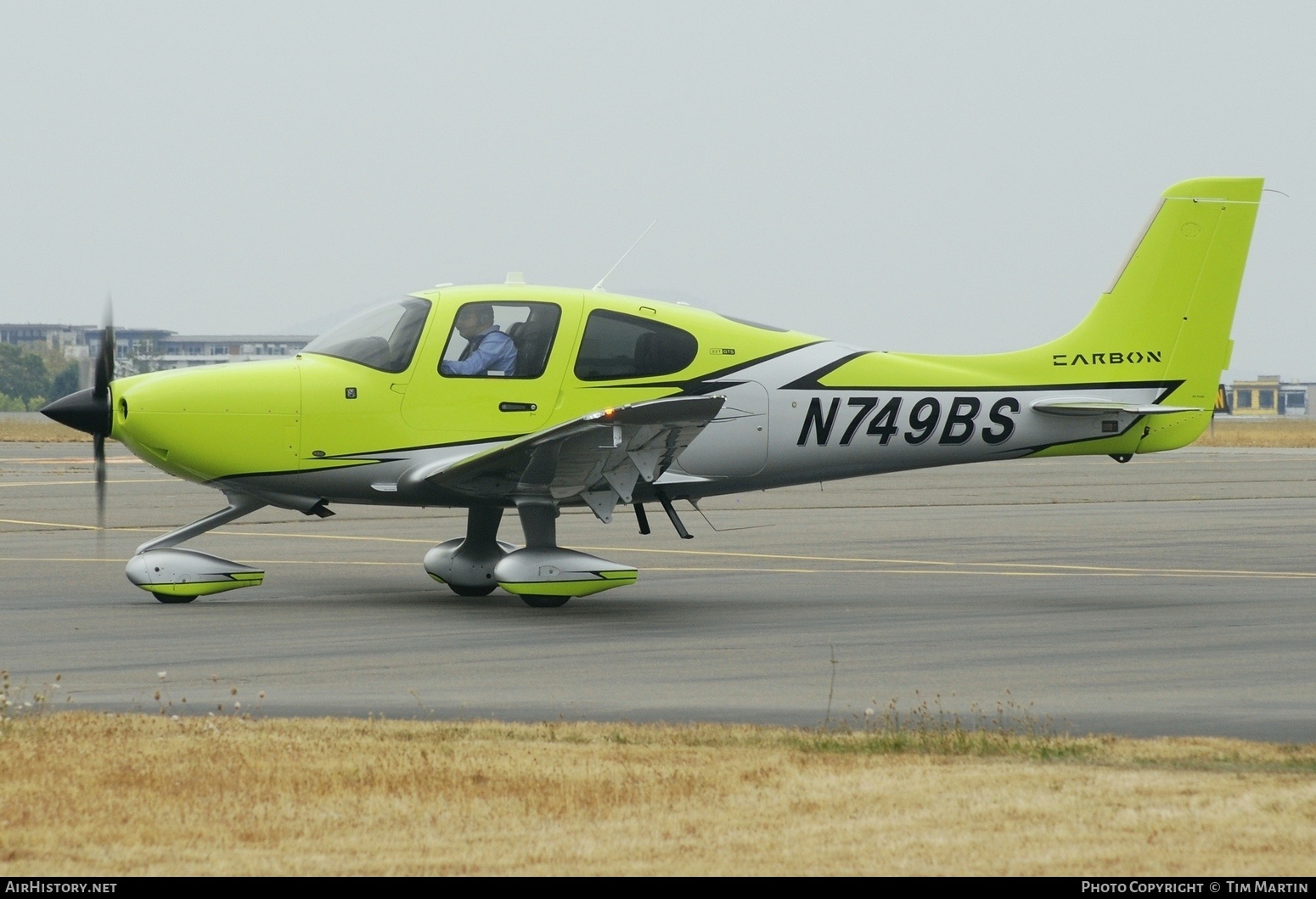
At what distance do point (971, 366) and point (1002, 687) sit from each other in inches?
235

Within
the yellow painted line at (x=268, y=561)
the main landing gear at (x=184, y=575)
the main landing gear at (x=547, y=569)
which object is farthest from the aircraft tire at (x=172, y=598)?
the yellow painted line at (x=268, y=561)

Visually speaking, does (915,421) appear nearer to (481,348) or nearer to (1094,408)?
(1094,408)

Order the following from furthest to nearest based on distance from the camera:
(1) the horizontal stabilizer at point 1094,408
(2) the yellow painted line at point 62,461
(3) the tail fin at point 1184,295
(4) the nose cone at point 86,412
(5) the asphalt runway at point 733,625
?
(2) the yellow painted line at point 62,461, (3) the tail fin at point 1184,295, (1) the horizontal stabilizer at point 1094,408, (4) the nose cone at point 86,412, (5) the asphalt runway at point 733,625

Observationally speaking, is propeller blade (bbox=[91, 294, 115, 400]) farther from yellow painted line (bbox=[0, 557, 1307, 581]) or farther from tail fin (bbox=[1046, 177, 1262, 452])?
tail fin (bbox=[1046, 177, 1262, 452])

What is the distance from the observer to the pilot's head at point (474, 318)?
14.0 metres

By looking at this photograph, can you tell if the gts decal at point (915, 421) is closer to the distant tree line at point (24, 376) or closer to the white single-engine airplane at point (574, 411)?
the white single-engine airplane at point (574, 411)

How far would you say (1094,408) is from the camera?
1523 centimetres

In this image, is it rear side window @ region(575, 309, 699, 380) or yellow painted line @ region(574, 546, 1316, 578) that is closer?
rear side window @ region(575, 309, 699, 380)

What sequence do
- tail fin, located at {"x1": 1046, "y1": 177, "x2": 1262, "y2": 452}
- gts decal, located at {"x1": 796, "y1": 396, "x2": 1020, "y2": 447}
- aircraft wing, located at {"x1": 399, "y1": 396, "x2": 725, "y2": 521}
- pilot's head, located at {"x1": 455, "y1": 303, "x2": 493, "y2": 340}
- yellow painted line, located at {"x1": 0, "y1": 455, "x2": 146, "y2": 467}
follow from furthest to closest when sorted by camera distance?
1. yellow painted line, located at {"x1": 0, "y1": 455, "x2": 146, "y2": 467}
2. tail fin, located at {"x1": 1046, "y1": 177, "x2": 1262, "y2": 452}
3. gts decal, located at {"x1": 796, "y1": 396, "x2": 1020, "y2": 447}
4. pilot's head, located at {"x1": 455, "y1": 303, "x2": 493, "y2": 340}
5. aircraft wing, located at {"x1": 399, "y1": 396, "x2": 725, "y2": 521}

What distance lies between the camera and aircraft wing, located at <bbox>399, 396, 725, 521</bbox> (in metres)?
12.4

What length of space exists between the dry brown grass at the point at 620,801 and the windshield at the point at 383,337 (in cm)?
620

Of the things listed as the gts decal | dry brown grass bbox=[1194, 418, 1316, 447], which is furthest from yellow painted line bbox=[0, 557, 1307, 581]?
dry brown grass bbox=[1194, 418, 1316, 447]

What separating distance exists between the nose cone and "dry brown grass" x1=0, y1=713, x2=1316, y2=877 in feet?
19.8
